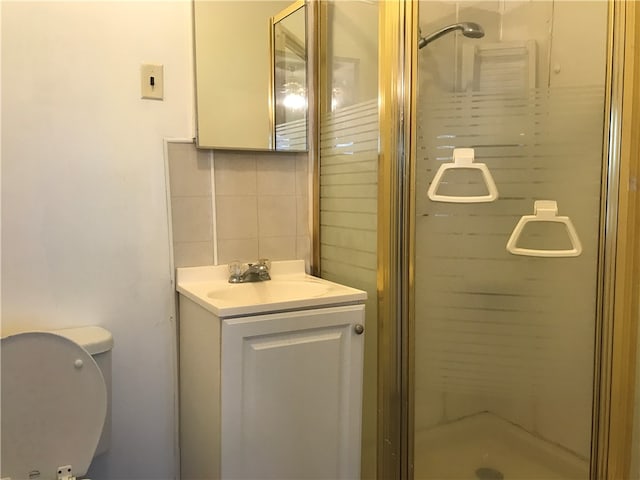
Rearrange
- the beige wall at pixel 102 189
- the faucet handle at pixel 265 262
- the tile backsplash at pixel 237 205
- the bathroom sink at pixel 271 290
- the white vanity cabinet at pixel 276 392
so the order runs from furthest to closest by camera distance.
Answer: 1. the faucet handle at pixel 265 262
2. the tile backsplash at pixel 237 205
3. the bathroom sink at pixel 271 290
4. the beige wall at pixel 102 189
5. the white vanity cabinet at pixel 276 392

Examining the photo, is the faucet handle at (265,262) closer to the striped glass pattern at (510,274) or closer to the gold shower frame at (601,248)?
the gold shower frame at (601,248)

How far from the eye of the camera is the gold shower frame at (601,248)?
1488 millimetres

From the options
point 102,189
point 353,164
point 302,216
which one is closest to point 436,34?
point 353,164

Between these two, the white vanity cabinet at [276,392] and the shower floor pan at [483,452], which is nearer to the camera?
the white vanity cabinet at [276,392]

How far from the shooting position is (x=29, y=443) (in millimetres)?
1384

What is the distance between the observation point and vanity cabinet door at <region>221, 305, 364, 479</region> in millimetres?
1474

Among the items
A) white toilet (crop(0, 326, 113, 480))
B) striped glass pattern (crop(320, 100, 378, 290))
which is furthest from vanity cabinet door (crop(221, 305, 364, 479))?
white toilet (crop(0, 326, 113, 480))

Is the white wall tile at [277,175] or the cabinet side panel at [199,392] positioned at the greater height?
the white wall tile at [277,175]

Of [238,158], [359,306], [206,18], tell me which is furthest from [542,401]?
[206,18]

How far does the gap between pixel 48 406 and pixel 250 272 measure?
0.75 metres

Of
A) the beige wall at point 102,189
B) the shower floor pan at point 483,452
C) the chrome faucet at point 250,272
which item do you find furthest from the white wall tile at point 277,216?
the shower floor pan at point 483,452

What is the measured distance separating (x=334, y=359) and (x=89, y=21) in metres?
1.29

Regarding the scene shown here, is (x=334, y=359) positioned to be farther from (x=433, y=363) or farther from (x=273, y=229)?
(x=273, y=229)

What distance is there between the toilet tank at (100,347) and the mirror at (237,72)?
70cm
